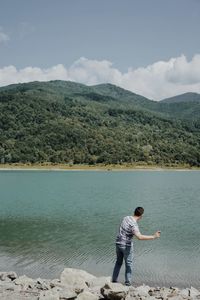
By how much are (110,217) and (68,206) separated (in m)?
10.2

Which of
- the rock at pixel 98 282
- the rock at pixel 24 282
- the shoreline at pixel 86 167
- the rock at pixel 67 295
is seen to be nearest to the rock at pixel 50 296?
the rock at pixel 67 295

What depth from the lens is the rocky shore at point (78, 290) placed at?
11341 millimetres

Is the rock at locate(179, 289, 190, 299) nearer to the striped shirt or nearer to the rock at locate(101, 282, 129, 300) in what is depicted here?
the rock at locate(101, 282, 129, 300)

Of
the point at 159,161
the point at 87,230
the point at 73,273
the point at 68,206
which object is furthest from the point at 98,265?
the point at 159,161

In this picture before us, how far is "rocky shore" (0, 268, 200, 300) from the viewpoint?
1134 cm

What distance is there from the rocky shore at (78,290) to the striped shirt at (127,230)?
1364mm

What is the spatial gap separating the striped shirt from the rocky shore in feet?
4.48

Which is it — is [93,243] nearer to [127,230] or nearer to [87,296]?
[127,230]

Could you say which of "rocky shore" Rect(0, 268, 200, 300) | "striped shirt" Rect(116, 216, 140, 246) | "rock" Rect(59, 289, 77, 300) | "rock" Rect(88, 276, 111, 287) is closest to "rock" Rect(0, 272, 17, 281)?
"rocky shore" Rect(0, 268, 200, 300)

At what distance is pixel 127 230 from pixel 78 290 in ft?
7.23

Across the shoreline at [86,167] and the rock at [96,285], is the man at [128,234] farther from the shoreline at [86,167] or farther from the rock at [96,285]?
the shoreline at [86,167]

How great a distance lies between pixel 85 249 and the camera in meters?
23.4

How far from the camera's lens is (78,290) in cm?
1211

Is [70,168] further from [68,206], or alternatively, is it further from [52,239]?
[52,239]
